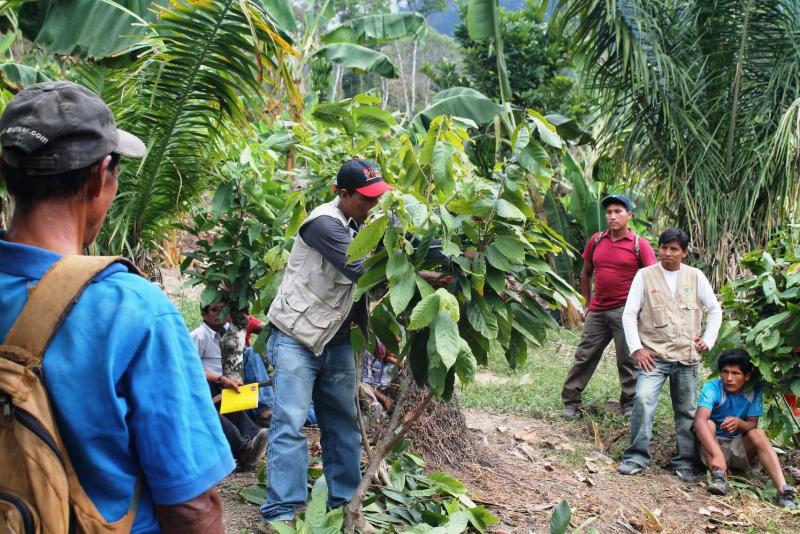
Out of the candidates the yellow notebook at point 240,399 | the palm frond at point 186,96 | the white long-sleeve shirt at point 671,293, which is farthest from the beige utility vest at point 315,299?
the white long-sleeve shirt at point 671,293

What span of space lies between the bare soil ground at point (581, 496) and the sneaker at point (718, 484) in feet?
0.21

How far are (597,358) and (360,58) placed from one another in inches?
232

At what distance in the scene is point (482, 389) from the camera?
8.74 metres

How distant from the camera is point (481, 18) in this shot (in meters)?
9.90

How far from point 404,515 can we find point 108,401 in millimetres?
3359

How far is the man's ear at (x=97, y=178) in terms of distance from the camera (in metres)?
1.61

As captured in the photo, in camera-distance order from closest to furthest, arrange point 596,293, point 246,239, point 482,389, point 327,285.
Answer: point 327,285 → point 246,239 → point 596,293 → point 482,389

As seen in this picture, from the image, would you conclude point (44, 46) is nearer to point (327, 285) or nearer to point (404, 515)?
point (327, 285)

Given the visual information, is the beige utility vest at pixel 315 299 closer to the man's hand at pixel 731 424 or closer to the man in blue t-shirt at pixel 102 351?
the man in blue t-shirt at pixel 102 351

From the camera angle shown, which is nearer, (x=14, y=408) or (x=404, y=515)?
(x=14, y=408)

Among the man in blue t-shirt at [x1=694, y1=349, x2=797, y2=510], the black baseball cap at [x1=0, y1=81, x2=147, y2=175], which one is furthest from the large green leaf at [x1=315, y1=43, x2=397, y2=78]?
the black baseball cap at [x1=0, y1=81, x2=147, y2=175]

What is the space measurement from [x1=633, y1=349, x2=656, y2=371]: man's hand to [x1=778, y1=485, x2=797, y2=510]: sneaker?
130 centimetres

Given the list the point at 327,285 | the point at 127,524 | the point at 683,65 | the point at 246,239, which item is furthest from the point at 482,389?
Answer: the point at 127,524

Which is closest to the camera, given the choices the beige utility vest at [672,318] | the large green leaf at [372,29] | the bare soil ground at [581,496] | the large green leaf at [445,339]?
the large green leaf at [445,339]
